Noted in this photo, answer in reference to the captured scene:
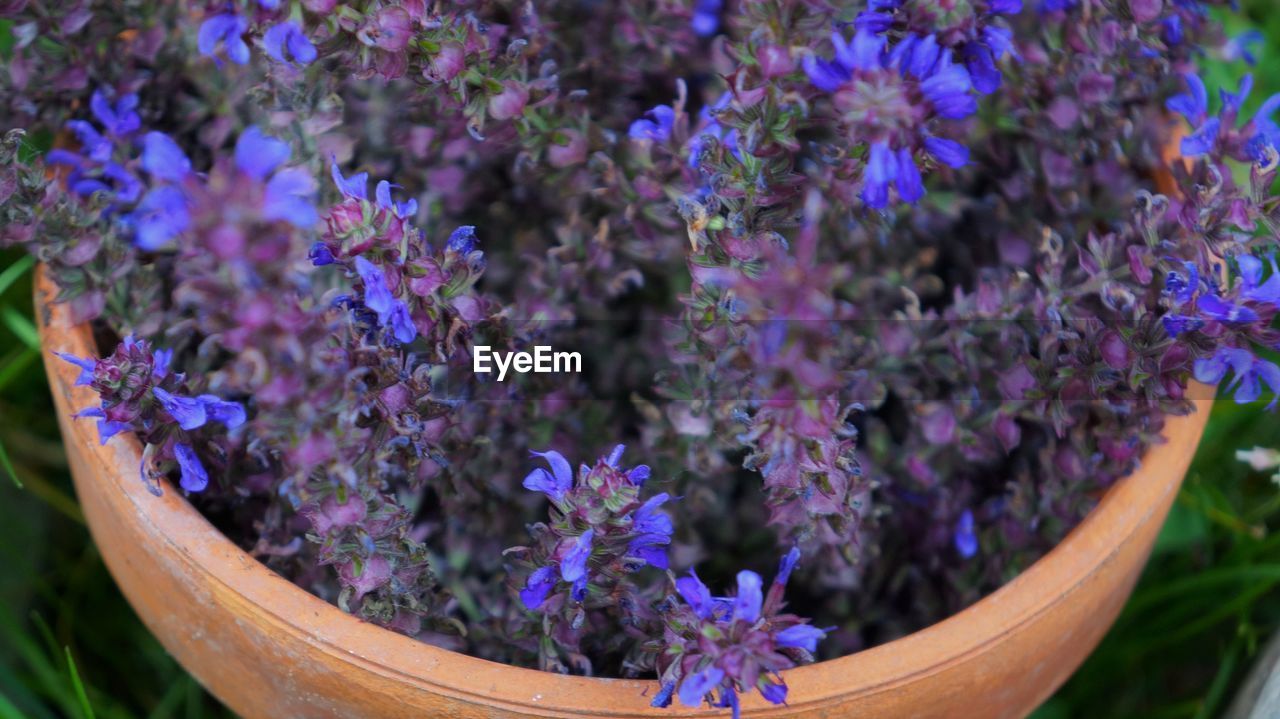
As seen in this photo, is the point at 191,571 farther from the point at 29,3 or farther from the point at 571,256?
the point at 29,3

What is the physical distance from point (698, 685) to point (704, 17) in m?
0.75

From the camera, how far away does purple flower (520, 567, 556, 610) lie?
931 mm

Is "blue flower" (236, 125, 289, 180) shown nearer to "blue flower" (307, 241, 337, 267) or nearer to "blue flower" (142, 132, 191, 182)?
A: "blue flower" (142, 132, 191, 182)

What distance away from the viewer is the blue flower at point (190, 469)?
3.26ft

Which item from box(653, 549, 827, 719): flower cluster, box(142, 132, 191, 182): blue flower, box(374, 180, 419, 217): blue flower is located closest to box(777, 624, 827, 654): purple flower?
box(653, 549, 827, 719): flower cluster

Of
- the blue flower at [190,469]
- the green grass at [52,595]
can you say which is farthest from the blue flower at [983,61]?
the green grass at [52,595]

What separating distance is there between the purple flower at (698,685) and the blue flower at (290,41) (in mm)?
593

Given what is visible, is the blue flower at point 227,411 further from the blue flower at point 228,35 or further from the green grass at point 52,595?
the green grass at point 52,595

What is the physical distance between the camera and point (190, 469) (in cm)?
100

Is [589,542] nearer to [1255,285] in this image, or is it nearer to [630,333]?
[630,333]

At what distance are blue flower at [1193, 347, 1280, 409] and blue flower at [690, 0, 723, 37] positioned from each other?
2.01ft

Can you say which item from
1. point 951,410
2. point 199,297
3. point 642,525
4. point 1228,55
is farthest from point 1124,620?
point 199,297

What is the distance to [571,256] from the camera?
118 cm

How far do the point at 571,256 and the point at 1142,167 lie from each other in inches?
26.8
